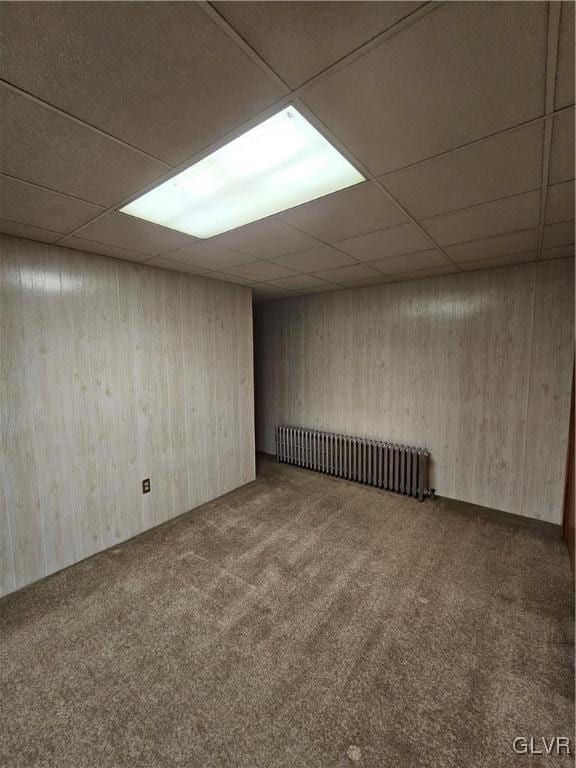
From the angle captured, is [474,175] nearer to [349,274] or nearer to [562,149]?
[562,149]

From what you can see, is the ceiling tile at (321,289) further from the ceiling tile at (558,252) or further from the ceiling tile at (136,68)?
the ceiling tile at (136,68)

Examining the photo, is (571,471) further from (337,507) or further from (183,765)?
(183,765)

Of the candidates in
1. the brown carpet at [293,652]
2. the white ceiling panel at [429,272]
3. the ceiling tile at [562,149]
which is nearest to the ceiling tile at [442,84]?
the ceiling tile at [562,149]

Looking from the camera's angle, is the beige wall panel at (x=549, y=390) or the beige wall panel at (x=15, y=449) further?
the beige wall panel at (x=549, y=390)

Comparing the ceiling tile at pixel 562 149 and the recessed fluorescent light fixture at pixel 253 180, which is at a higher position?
the recessed fluorescent light fixture at pixel 253 180

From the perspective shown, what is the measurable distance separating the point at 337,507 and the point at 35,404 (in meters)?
2.80

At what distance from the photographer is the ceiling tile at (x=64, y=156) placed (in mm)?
1072

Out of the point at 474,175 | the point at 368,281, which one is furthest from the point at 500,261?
the point at 474,175

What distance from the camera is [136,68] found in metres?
0.91

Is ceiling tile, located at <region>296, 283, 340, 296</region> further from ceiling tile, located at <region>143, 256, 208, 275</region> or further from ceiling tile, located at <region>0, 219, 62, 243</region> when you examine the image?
ceiling tile, located at <region>0, 219, 62, 243</region>

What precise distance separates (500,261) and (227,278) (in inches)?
103

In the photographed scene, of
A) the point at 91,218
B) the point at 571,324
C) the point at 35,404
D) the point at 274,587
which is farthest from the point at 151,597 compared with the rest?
the point at 571,324

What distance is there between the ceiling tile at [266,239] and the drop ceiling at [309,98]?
0.13 meters

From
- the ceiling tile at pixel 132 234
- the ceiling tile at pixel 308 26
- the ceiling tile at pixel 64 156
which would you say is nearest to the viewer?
the ceiling tile at pixel 308 26
